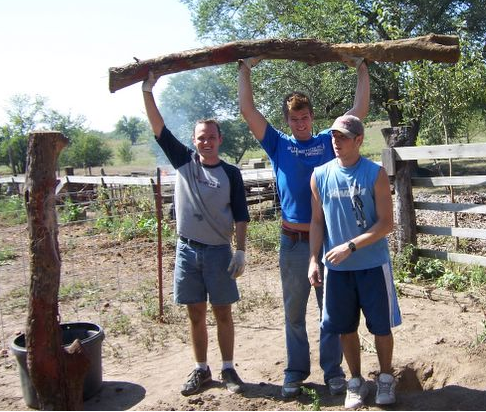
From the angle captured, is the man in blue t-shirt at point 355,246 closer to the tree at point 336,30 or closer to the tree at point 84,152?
the tree at point 336,30

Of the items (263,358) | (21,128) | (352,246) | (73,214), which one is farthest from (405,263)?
(21,128)

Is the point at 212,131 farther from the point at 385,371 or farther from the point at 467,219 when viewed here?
the point at 467,219

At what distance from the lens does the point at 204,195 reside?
3803mm

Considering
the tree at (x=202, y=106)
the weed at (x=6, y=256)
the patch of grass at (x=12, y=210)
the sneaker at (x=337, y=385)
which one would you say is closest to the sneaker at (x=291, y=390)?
the sneaker at (x=337, y=385)

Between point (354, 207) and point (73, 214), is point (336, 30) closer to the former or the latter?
point (73, 214)

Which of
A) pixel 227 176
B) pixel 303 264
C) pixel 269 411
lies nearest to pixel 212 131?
pixel 227 176

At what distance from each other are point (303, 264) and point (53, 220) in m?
1.60

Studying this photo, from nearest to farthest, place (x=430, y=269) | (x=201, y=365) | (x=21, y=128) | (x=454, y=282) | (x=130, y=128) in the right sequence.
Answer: (x=201, y=365)
(x=454, y=282)
(x=430, y=269)
(x=21, y=128)
(x=130, y=128)

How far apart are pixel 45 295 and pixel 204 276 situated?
1.02m

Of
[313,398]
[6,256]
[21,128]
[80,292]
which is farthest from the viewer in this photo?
[21,128]

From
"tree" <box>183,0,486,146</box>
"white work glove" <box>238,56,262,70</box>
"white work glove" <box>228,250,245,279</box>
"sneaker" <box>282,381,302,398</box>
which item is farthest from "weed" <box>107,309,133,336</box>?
"tree" <box>183,0,486,146</box>

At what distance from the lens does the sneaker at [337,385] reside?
11.8 feet

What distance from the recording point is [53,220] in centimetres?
358

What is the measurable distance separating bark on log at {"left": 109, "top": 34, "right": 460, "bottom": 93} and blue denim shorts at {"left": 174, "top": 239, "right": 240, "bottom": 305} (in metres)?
1.23
